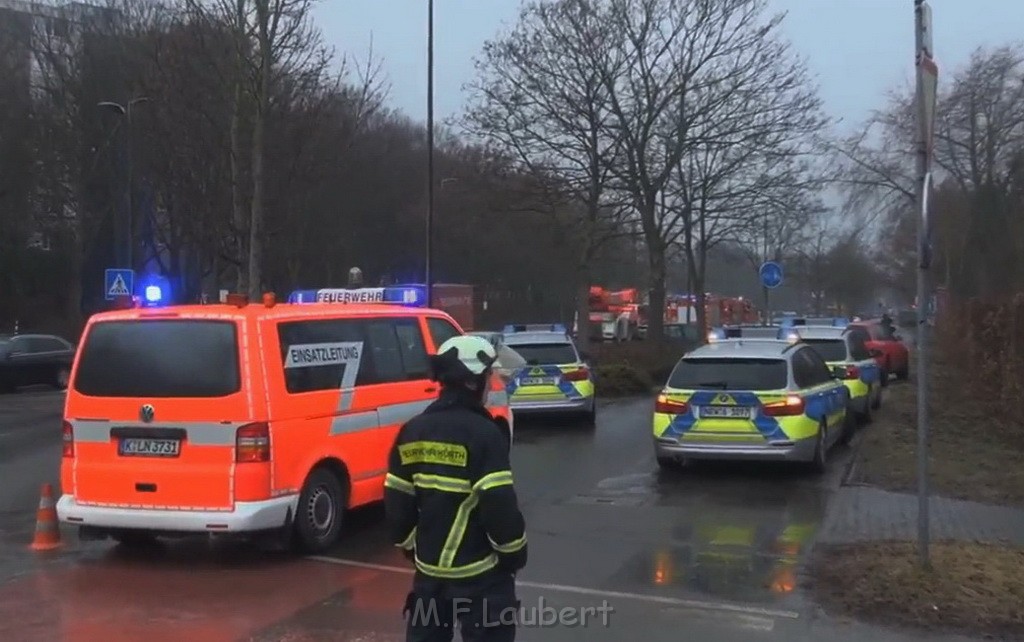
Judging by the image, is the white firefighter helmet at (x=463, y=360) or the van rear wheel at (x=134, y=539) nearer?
the white firefighter helmet at (x=463, y=360)

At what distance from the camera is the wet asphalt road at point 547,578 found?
7297 mm

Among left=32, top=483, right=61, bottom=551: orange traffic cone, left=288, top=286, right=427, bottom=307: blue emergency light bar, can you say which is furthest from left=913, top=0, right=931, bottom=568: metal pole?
left=32, top=483, right=61, bottom=551: orange traffic cone

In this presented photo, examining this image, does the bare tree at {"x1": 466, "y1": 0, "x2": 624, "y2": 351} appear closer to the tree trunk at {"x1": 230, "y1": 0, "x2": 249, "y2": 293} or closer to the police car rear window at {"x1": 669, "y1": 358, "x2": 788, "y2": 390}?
the tree trunk at {"x1": 230, "y1": 0, "x2": 249, "y2": 293}

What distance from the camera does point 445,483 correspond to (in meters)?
4.48

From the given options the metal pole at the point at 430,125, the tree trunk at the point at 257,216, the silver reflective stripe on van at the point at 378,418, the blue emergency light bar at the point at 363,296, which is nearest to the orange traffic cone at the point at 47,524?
the silver reflective stripe on van at the point at 378,418

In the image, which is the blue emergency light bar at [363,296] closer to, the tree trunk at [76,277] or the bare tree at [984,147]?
the bare tree at [984,147]

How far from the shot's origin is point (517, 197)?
3300 centimetres

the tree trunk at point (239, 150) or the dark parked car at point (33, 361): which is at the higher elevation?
the tree trunk at point (239, 150)

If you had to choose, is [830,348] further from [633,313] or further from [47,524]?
[633,313]

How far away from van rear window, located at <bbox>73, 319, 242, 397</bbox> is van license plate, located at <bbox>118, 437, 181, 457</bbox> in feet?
1.11

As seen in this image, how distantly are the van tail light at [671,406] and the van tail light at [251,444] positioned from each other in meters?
5.67

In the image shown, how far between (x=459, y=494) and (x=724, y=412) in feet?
29.9

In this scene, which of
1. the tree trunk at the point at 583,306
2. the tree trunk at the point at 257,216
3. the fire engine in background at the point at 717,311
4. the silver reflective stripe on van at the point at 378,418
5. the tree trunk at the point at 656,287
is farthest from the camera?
the fire engine in background at the point at 717,311

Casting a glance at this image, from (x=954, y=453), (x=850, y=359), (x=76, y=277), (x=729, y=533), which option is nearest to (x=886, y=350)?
(x=850, y=359)
